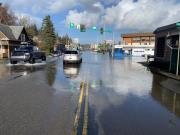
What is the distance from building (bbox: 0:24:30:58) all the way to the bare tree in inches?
1141

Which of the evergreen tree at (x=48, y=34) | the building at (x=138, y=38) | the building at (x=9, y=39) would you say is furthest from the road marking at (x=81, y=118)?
the building at (x=138, y=38)

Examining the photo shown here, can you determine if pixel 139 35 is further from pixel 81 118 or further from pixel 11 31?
pixel 81 118

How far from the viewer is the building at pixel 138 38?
Result: 427 ft

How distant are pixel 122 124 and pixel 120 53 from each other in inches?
2547

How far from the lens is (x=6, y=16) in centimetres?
9200

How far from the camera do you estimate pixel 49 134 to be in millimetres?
6426

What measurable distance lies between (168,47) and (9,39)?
3274 cm

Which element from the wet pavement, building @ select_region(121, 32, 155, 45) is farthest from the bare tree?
A: the wet pavement

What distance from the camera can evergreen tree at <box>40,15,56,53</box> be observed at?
8112 centimetres

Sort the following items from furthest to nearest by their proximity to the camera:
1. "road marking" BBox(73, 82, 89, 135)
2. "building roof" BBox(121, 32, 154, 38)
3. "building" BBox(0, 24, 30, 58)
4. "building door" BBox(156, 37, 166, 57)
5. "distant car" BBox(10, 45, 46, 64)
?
"building roof" BBox(121, 32, 154, 38), "building" BBox(0, 24, 30, 58), "distant car" BBox(10, 45, 46, 64), "building door" BBox(156, 37, 166, 57), "road marking" BBox(73, 82, 89, 135)

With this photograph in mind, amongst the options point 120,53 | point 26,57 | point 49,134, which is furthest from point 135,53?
point 49,134

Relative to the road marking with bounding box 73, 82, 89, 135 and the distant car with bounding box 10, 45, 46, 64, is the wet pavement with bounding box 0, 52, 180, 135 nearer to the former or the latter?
the road marking with bounding box 73, 82, 89, 135

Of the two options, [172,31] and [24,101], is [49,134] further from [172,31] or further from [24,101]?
[172,31]

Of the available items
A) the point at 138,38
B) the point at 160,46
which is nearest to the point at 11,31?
the point at 160,46
